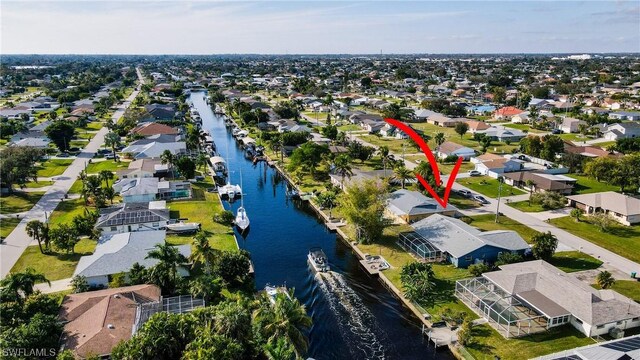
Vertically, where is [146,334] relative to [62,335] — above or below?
above

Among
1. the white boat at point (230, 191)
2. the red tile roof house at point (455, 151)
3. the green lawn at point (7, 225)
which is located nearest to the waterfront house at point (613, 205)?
the red tile roof house at point (455, 151)

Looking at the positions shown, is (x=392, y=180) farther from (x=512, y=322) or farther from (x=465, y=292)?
(x=512, y=322)

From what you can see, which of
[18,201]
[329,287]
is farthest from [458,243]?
[18,201]

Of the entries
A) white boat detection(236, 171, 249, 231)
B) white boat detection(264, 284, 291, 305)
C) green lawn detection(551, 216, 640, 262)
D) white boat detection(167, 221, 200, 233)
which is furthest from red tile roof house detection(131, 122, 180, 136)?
green lawn detection(551, 216, 640, 262)

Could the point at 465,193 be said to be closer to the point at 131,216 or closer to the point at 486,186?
the point at 486,186

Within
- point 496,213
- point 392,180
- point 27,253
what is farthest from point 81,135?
point 496,213

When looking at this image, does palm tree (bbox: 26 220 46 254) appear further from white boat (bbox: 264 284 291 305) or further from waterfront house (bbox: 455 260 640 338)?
waterfront house (bbox: 455 260 640 338)
